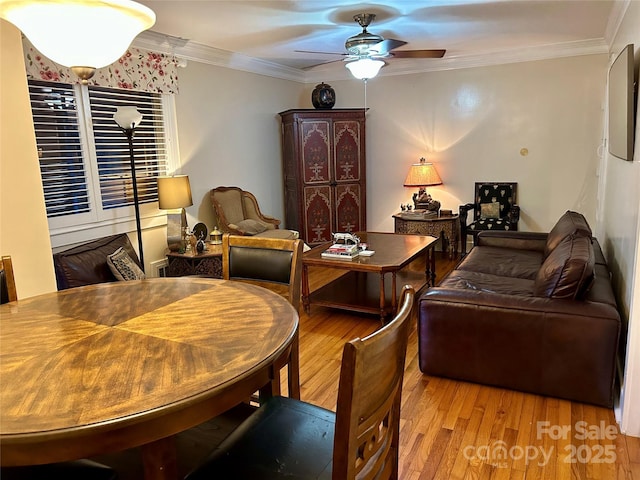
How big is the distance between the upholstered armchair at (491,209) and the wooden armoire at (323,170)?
4.36ft

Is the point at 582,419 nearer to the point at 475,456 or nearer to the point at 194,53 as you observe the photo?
the point at 475,456

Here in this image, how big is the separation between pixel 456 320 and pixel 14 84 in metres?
2.65

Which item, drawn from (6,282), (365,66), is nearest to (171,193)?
(365,66)

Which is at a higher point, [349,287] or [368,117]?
[368,117]

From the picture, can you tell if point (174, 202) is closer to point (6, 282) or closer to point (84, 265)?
point (84, 265)

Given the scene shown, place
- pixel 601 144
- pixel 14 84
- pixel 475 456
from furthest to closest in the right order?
pixel 601 144, pixel 14 84, pixel 475 456

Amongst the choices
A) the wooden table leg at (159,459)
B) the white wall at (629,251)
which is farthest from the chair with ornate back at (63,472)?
the white wall at (629,251)

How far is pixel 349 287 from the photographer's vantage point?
3.95 meters

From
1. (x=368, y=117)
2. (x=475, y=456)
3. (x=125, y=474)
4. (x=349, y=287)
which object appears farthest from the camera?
(x=368, y=117)

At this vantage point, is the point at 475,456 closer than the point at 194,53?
Yes

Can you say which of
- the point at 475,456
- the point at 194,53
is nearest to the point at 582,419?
the point at 475,456

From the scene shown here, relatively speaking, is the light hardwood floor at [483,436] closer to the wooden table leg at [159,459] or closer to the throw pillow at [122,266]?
the wooden table leg at [159,459]

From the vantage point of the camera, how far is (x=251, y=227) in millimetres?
4637

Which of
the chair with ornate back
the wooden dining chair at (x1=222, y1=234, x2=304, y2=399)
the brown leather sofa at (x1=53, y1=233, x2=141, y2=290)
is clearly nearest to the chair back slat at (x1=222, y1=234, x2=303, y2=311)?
the wooden dining chair at (x1=222, y1=234, x2=304, y2=399)
